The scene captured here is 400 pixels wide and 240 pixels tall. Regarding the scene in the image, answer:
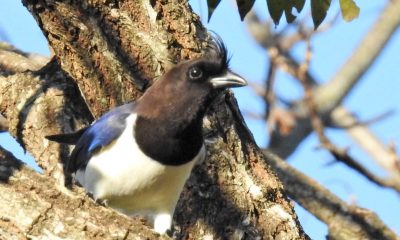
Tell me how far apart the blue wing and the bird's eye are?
33cm

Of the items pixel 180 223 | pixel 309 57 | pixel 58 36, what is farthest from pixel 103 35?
pixel 309 57

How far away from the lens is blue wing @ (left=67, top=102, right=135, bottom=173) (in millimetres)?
5548

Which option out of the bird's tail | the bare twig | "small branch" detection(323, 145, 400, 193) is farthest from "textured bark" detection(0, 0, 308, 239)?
"small branch" detection(323, 145, 400, 193)

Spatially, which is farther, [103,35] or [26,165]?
[103,35]

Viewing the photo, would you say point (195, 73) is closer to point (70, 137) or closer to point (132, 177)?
point (132, 177)

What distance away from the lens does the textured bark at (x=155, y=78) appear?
5.51 metres

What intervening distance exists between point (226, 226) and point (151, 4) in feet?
3.87

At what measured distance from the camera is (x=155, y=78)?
582cm

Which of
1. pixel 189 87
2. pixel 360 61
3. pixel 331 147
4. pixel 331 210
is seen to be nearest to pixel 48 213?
pixel 189 87

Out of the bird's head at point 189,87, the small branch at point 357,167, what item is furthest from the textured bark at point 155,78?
the small branch at point 357,167

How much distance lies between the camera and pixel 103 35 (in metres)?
5.71

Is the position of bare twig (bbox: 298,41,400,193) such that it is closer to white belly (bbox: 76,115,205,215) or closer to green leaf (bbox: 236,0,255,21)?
green leaf (bbox: 236,0,255,21)

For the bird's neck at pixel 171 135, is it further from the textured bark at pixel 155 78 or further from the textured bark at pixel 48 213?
the textured bark at pixel 48 213

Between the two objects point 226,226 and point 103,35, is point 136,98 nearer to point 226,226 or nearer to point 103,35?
point 103,35
